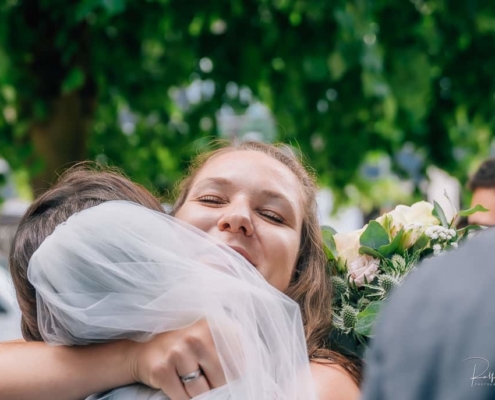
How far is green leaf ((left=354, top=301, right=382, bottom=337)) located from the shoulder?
14 cm

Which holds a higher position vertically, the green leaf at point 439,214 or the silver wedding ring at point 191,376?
the green leaf at point 439,214

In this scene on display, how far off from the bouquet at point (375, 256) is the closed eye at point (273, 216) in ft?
0.66

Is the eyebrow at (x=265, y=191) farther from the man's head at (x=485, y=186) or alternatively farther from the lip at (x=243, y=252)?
the man's head at (x=485, y=186)

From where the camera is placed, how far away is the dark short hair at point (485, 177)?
3854 millimetres

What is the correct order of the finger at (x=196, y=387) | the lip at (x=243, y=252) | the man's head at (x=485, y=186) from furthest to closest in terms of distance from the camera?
the man's head at (x=485, y=186), the lip at (x=243, y=252), the finger at (x=196, y=387)

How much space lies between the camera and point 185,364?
1533mm

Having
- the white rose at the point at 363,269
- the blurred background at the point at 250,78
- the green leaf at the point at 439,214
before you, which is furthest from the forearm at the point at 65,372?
the blurred background at the point at 250,78

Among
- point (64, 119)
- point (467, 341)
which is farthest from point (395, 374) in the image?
point (64, 119)

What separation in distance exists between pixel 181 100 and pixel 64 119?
57.0 inches

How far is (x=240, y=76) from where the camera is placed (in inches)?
209

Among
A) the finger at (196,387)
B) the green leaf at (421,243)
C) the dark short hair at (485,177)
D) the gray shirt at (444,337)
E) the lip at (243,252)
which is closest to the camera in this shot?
the gray shirt at (444,337)

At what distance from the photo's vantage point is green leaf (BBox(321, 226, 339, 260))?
2121mm

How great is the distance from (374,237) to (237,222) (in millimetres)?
423

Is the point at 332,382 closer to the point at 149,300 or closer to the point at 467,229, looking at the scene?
the point at 149,300
